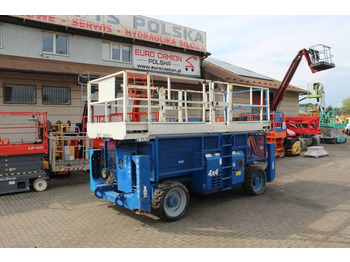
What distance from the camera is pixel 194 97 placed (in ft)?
54.5

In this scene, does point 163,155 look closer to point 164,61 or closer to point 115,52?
point 115,52

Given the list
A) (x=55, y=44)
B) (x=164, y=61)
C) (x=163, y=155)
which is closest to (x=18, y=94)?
(x=55, y=44)

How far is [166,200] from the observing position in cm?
573

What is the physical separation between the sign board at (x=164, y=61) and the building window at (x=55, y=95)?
3.85 metres

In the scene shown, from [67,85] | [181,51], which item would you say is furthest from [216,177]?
Answer: [181,51]

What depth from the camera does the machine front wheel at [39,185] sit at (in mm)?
8398

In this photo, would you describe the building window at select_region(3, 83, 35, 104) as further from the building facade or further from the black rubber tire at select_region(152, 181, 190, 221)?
the black rubber tire at select_region(152, 181, 190, 221)

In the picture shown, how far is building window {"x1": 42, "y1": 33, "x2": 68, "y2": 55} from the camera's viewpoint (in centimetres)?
1212

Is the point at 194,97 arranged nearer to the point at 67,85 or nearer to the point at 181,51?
the point at 181,51

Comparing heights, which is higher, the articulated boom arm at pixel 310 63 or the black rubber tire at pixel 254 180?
the articulated boom arm at pixel 310 63

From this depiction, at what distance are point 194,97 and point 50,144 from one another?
369 inches

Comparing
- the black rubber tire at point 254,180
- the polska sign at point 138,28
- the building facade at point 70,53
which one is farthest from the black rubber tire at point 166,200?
the polska sign at point 138,28

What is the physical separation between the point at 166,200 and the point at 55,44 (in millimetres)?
9711

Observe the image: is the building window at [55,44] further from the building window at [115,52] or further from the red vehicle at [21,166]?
the red vehicle at [21,166]
